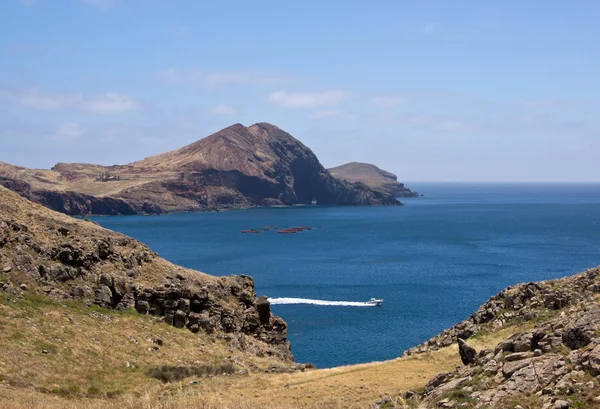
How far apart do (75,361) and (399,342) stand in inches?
2092

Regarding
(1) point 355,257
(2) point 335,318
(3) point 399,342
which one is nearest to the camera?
(3) point 399,342

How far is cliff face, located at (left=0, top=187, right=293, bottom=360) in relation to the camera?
42594 millimetres

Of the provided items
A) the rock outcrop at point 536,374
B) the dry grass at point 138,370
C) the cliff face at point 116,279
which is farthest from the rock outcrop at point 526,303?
the rock outcrop at point 536,374

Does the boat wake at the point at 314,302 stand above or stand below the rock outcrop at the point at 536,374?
below

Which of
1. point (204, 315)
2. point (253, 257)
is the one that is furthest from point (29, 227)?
point (253, 257)

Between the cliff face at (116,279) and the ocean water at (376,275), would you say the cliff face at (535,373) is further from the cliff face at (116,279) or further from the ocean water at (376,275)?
the ocean water at (376,275)

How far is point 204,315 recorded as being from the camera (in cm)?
4594

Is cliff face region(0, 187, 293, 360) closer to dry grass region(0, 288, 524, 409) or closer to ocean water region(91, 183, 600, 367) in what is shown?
dry grass region(0, 288, 524, 409)

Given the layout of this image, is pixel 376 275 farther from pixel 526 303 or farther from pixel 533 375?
pixel 533 375

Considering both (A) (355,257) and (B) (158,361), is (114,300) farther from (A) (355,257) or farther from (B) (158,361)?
(A) (355,257)

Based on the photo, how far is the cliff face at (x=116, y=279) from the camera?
1677 inches

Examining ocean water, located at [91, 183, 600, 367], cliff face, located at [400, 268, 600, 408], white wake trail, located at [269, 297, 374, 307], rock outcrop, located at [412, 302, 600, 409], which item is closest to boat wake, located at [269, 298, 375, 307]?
white wake trail, located at [269, 297, 374, 307]

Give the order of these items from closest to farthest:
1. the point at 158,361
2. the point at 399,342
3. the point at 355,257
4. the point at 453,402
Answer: the point at 453,402 < the point at 158,361 < the point at 399,342 < the point at 355,257

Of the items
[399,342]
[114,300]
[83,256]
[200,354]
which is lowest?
[399,342]
